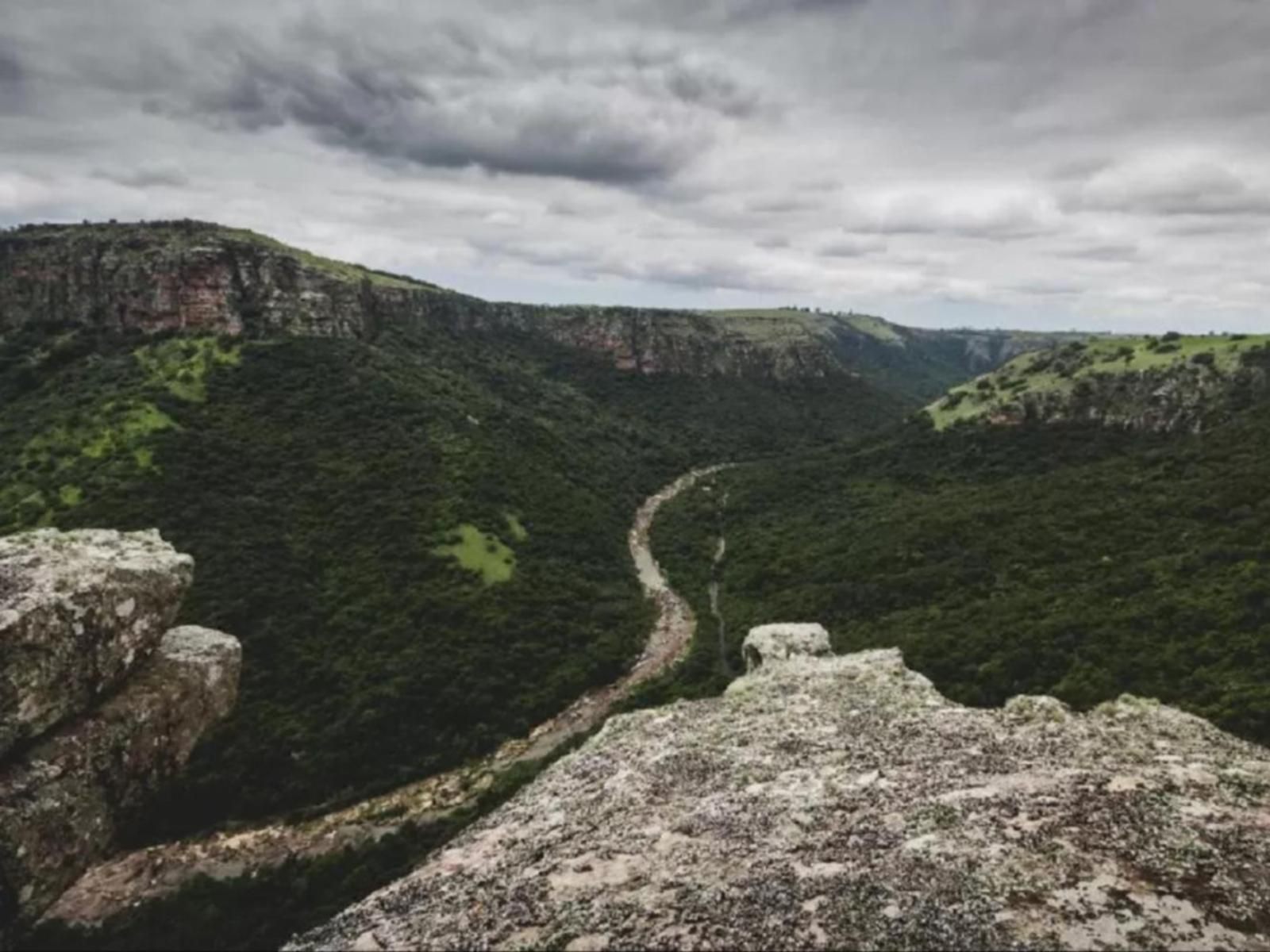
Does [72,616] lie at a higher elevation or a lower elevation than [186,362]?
lower

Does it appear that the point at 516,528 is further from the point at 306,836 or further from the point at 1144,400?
the point at 1144,400

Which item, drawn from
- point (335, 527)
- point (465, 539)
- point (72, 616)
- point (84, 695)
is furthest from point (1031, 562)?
point (72, 616)

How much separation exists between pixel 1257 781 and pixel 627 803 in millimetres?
18262

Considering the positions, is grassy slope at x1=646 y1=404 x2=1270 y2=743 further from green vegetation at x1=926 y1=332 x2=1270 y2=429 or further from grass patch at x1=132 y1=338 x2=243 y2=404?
grass patch at x1=132 y1=338 x2=243 y2=404

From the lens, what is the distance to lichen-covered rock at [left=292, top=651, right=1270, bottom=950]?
17281 millimetres

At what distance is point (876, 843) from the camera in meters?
20.6

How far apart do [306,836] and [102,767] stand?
68.2 feet

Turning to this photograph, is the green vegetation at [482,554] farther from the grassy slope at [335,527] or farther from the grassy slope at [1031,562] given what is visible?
the grassy slope at [1031,562]

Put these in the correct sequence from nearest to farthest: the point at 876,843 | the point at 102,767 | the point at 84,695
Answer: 1. the point at 876,843
2. the point at 84,695
3. the point at 102,767

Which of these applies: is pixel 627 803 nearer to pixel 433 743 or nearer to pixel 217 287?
pixel 433 743

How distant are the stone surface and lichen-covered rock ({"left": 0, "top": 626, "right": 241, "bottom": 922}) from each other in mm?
25940

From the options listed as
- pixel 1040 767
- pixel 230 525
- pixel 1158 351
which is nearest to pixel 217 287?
pixel 230 525

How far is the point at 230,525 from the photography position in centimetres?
7331

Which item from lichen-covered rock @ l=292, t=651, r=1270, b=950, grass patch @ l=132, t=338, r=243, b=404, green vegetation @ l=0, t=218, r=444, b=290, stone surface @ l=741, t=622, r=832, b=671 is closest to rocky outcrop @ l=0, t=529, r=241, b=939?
lichen-covered rock @ l=292, t=651, r=1270, b=950
